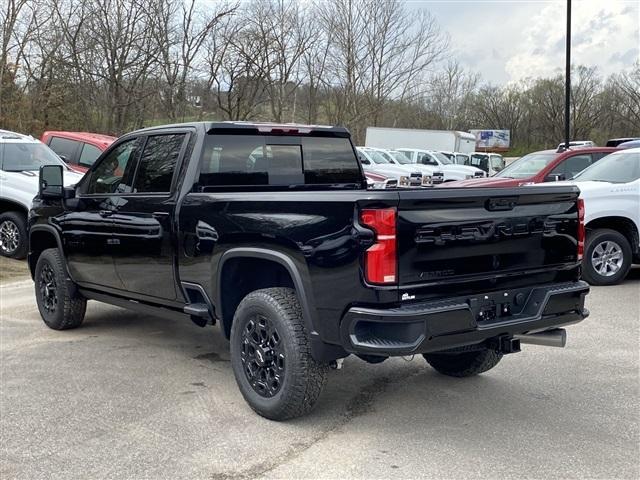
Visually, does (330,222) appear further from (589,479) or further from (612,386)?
(612,386)

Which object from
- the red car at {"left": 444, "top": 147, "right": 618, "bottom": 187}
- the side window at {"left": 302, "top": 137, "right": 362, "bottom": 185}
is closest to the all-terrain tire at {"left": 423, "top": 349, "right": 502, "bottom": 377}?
the side window at {"left": 302, "top": 137, "right": 362, "bottom": 185}

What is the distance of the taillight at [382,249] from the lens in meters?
3.55

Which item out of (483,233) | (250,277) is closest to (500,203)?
(483,233)

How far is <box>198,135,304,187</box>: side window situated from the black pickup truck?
0.01m

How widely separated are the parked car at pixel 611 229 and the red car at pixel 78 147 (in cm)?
930

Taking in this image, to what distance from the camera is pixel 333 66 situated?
4388 cm

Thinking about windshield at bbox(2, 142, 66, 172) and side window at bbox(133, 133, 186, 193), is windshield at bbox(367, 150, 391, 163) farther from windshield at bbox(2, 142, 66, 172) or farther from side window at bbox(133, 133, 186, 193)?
side window at bbox(133, 133, 186, 193)

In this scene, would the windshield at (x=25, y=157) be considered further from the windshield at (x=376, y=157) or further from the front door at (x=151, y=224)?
the windshield at (x=376, y=157)

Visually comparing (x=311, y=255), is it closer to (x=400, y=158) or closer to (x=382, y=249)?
(x=382, y=249)

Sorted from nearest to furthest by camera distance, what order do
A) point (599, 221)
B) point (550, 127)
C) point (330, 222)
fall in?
point (330, 222), point (599, 221), point (550, 127)

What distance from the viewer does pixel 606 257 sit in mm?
9070

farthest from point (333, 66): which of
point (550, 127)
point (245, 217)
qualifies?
point (245, 217)

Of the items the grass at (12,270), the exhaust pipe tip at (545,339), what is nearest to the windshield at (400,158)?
the grass at (12,270)

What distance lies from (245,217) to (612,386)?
3002 mm
